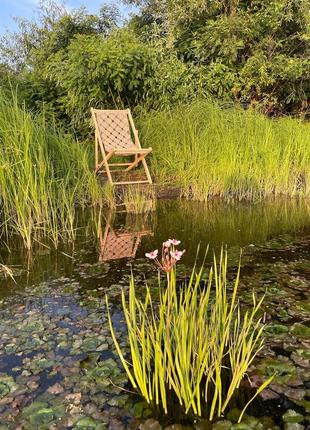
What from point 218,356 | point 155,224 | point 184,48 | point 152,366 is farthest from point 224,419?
point 184,48

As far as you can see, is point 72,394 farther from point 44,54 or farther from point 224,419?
point 44,54

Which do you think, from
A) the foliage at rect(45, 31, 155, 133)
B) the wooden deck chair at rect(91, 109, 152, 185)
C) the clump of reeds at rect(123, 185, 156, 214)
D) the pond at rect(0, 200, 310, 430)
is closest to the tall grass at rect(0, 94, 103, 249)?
the pond at rect(0, 200, 310, 430)

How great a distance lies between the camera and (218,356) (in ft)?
4.94

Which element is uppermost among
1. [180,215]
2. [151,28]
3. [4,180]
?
[151,28]

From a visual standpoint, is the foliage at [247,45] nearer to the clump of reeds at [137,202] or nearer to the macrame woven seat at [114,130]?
the macrame woven seat at [114,130]

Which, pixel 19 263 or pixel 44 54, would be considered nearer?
pixel 19 263

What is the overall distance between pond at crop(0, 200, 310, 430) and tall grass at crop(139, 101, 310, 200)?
51.4 inches

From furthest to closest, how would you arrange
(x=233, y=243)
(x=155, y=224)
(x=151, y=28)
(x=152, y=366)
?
(x=151, y=28)
(x=155, y=224)
(x=233, y=243)
(x=152, y=366)

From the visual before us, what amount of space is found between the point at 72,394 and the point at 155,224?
2732 mm

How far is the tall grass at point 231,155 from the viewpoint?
17.7 feet

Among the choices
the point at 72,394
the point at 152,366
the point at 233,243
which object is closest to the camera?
the point at 72,394

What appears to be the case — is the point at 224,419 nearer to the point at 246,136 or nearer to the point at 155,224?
the point at 155,224

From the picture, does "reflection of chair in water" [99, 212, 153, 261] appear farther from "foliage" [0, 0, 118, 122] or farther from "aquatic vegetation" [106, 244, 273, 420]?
"foliage" [0, 0, 118, 122]

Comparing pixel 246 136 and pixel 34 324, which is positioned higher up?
pixel 246 136
